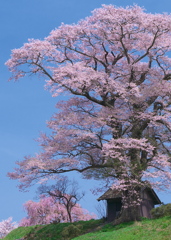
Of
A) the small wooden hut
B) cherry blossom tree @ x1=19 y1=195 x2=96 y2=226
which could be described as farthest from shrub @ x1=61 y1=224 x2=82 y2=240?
cherry blossom tree @ x1=19 y1=195 x2=96 y2=226

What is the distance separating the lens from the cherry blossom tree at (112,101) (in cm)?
2333

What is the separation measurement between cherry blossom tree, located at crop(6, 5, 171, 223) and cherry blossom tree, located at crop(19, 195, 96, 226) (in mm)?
17085

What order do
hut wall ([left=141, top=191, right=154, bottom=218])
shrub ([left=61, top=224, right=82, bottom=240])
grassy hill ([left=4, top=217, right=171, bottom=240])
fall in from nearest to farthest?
grassy hill ([left=4, top=217, right=171, bottom=240]) < shrub ([left=61, top=224, right=82, bottom=240]) < hut wall ([left=141, top=191, right=154, bottom=218])

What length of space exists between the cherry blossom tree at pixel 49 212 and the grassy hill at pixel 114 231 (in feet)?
37.4

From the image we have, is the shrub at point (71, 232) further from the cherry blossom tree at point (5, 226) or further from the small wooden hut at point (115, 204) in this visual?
the cherry blossom tree at point (5, 226)

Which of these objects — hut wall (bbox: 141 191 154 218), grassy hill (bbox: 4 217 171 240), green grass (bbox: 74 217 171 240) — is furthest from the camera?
hut wall (bbox: 141 191 154 218)

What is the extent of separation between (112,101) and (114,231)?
913 centimetres

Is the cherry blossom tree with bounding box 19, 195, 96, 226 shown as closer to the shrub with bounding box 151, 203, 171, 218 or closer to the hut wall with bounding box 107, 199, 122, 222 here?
the hut wall with bounding box 107, 199, 122, 222

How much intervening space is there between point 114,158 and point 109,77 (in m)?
5.56

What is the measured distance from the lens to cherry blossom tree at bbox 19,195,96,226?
A: 41594 mm

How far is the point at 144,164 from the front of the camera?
2425 centimetres

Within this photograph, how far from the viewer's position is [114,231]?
2142 cm

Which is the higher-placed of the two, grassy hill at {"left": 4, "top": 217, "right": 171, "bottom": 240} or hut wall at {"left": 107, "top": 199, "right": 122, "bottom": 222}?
hut wall at {"left": 107, "top": 199, "right": 122, "bottom": 222}

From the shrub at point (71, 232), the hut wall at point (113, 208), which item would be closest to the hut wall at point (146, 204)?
the hut wall at point (113, 208)
